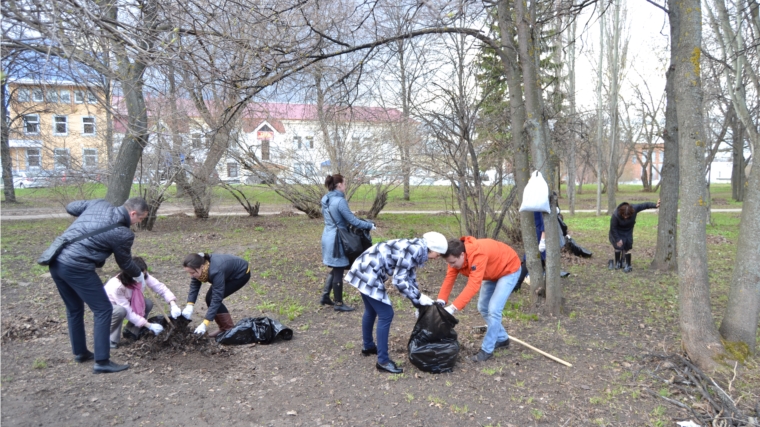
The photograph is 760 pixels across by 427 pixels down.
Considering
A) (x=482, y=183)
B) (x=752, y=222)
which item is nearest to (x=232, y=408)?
(x=752, y=222)

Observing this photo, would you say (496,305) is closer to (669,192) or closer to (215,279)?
(215,279)

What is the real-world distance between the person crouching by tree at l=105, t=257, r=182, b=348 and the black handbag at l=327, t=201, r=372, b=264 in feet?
6.37

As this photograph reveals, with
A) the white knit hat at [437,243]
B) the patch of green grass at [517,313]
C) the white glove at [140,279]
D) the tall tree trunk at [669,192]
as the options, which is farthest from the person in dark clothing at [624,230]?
the white glove at [140,279]

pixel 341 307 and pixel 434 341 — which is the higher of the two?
pixel 434 341

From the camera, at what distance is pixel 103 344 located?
153 inches

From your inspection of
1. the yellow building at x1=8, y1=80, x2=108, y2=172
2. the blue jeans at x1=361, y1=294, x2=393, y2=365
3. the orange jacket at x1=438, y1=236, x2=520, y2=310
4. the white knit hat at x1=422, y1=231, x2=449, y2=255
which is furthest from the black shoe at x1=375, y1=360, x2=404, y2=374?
the yellow building at x1=8, y1=80, x2=108, y2=172

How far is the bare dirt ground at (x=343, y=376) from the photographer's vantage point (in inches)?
133

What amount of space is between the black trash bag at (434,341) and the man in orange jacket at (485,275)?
110 millimetres

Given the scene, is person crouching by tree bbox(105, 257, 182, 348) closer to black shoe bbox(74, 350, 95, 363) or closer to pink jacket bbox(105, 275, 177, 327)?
pink jacket bbox(105, 275, 177, 327)

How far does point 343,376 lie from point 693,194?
3340 millimetres

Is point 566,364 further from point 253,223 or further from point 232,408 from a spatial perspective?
point 253,223

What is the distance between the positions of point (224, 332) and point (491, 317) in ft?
8.39

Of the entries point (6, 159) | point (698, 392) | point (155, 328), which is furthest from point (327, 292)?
point (6, 159)

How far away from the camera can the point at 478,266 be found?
3.94 meters
